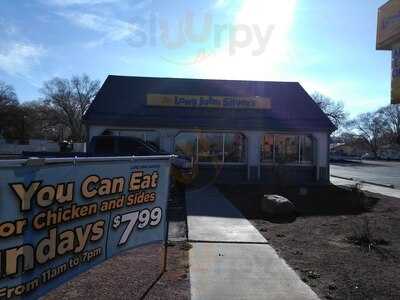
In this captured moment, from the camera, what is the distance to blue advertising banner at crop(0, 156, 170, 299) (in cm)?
420

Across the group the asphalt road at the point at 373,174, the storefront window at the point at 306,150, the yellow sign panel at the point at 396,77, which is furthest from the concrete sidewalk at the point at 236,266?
the asphalt road at the point at 373,174

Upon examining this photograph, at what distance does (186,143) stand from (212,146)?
4.26ft

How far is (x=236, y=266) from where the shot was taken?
737cm

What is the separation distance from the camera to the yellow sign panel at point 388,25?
8.77m

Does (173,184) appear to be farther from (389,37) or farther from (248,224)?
(389,37)

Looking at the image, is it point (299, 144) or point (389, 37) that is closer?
point (389, 37)

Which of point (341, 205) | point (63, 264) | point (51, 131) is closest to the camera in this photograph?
point (63, 264)

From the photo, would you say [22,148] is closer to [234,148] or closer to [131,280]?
[234,148]

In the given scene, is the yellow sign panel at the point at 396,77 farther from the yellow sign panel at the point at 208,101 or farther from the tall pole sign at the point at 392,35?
the yellow sign panel at the point at 208,101

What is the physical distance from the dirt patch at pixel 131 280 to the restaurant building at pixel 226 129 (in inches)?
635

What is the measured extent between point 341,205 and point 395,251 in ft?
23.1

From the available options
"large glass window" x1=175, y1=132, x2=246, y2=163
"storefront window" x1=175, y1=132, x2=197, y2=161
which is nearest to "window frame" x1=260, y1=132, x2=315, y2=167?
"large glass window" x1=175, y1=132, x2=246, y2=163

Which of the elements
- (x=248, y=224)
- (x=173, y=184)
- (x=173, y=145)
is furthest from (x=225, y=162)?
(x=248, y=224)

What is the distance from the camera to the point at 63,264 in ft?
A: 16.2
